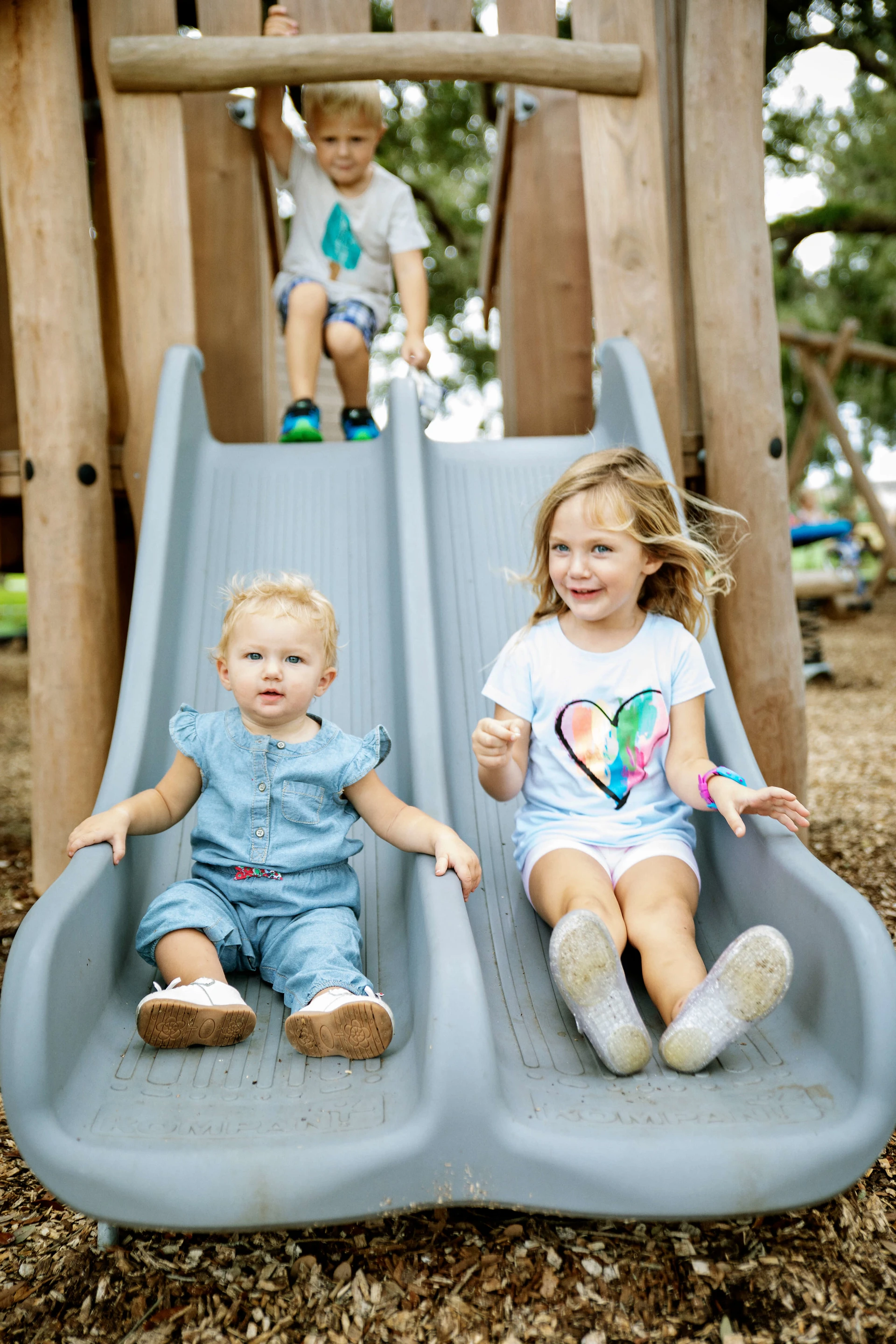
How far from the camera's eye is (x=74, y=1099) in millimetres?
1494

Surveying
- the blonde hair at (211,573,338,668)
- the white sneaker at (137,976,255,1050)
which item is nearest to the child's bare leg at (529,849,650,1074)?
the white sneaker at (137,976,255,1050)

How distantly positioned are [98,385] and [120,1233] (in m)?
2.20

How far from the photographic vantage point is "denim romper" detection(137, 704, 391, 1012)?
6.12 ft

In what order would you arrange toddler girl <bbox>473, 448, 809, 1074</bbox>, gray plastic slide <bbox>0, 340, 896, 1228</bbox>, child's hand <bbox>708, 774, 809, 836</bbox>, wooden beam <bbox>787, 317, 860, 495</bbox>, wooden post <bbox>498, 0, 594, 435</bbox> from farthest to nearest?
1. wooden beam <bbox>787, 317, 860, 495</bbox>
2. wooden post <bbox>498, 0, 594, 435</bbox>
3. toddler girl <bbox>473, 448, 809, 1074</bbox>
4. child's hand <bbox>708, 774, 809, 836</bbox>
5. gray plastic slide <bbox>0, 340, 896, 1228</bbox>

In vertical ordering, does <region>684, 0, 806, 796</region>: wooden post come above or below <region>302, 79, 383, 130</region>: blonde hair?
below

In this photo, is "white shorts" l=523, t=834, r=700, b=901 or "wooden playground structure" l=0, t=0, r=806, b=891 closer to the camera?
"white shorts" l=523, t=834, r=700, b=901

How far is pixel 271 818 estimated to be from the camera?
6.34 feet

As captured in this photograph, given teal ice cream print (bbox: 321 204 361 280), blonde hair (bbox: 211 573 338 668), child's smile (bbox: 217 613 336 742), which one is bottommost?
child's smile (bbox: 217 613 336 742)

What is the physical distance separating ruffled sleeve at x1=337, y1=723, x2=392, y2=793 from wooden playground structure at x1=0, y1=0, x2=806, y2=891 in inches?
51.3

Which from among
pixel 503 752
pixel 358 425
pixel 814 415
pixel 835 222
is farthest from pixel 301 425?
pixel 835 222

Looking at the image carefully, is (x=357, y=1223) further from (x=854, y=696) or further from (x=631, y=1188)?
(x=854, y=696)

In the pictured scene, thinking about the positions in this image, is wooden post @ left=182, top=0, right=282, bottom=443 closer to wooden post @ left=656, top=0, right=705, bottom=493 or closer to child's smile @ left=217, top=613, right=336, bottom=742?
wooden post @ left=656, top=0, right=705, bottom=493

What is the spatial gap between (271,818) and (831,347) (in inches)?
353

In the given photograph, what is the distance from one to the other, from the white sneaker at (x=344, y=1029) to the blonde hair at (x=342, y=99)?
3.13m
